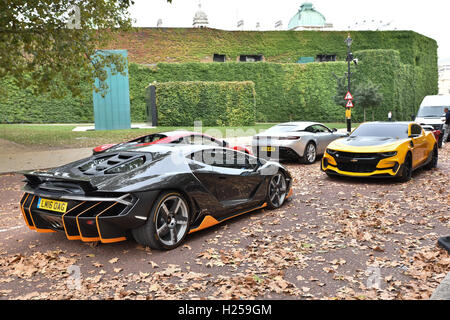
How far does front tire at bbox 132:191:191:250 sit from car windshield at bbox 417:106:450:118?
749 inches

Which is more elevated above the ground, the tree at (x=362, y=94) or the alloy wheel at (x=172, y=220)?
the tree at (x=362, y=94)

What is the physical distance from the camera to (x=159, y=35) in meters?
34.6

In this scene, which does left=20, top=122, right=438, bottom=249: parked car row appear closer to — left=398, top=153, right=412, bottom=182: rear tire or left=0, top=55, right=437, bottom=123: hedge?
left=398, top=153, right=412, bottom=182: rear tire

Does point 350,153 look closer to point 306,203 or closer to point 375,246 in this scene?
point 306,203

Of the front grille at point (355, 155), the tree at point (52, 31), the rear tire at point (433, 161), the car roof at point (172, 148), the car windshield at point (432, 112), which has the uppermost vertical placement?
the tree at point (52, 31)

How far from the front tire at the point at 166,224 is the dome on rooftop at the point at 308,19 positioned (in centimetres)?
7118

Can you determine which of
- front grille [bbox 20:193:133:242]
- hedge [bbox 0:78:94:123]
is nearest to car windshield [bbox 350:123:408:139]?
front grille [bbox 20:193:133:242]

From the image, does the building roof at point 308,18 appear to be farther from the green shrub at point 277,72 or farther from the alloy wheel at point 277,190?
the alloy wheel at point 277,190

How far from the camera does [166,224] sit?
186 inches

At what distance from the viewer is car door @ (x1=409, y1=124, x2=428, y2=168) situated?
9488 mm

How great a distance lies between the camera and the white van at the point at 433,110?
19289 millimetres

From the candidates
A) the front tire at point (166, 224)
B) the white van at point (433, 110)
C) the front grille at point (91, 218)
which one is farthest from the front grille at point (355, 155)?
the white van at point (433, 110)

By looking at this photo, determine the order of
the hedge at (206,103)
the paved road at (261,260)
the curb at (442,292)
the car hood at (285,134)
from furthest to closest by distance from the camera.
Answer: the hedge at (206,103) → the car hood at (285,134) → the paved road at (261,260) → the curb at (442,292)

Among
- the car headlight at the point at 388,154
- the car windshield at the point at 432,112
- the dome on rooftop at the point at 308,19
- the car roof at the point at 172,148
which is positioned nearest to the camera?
A: the car roof at the point at 172,148
